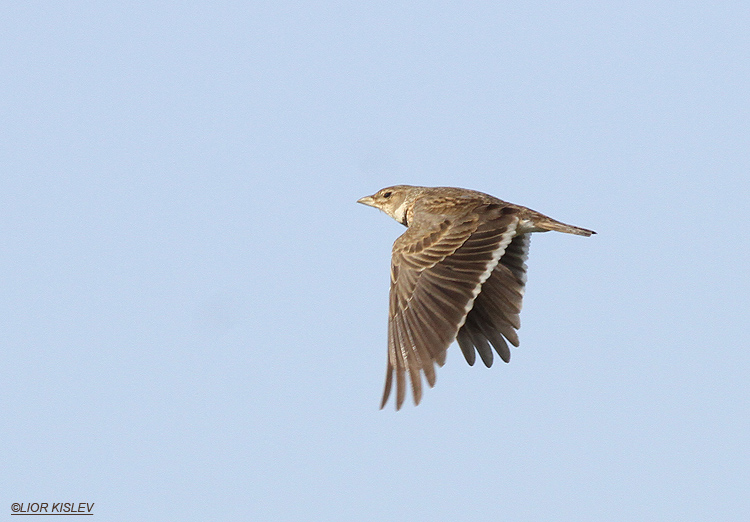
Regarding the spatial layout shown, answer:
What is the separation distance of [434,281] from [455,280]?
0.22m

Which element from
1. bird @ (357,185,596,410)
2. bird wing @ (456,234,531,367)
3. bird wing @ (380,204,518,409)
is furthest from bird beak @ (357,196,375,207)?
bird wing @ (456,234,531,367)

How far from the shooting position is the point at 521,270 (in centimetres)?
1045

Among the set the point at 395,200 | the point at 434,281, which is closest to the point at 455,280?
the point at 434,281

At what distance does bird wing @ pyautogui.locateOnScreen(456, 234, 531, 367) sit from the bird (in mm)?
11

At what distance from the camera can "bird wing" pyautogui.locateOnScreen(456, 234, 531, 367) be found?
10219 mm

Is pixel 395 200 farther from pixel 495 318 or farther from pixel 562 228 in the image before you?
pixel 562 228

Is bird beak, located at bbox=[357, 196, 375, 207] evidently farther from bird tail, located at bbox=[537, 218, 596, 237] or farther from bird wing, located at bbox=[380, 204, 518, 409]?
bird tail, located at bbox=[537, 218, 596, 237]

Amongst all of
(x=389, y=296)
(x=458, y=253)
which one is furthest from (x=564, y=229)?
(x=389, y=296)

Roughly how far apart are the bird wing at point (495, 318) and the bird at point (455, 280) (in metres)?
0.01

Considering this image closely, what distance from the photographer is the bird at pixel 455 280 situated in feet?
27.7

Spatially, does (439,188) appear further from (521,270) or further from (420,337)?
(420,337)

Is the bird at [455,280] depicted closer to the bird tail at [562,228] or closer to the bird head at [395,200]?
the bird tail at [562,228]

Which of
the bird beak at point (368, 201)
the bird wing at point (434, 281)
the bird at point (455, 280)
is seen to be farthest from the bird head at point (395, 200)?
the bird wing at point (434, 281)

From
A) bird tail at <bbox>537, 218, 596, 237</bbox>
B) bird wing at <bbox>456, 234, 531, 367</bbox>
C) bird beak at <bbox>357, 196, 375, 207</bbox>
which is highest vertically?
bird beak at <bbox>357, 196, 375, 207</bbox>
